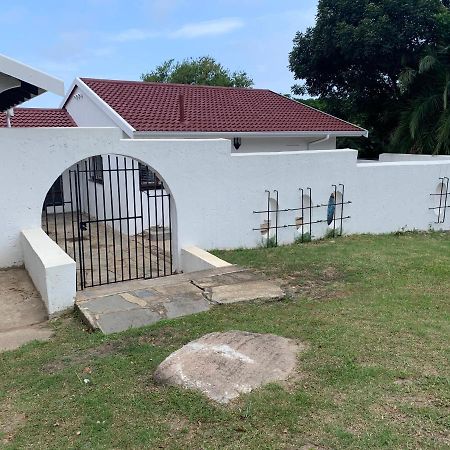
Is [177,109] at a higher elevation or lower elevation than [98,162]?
higher

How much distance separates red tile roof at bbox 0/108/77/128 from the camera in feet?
43.7

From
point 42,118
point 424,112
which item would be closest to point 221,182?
point 42,118

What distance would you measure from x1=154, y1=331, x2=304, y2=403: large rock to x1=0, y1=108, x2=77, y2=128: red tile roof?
10923 millimetres

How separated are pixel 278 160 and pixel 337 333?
5176 millimetres

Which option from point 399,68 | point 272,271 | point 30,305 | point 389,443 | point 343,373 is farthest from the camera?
point 399,68

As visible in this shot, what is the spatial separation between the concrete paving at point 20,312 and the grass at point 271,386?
0.25 meters

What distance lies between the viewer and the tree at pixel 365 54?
57.0 feet

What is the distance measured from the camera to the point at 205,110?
14477mm

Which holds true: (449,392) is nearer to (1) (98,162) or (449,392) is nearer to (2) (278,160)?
(2) (278,160)

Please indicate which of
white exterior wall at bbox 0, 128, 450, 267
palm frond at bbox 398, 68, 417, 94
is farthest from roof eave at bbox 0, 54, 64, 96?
palm frond at bbox 398, 68, 417, 94

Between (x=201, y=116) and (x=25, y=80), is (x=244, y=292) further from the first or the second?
(x=201, y=116)

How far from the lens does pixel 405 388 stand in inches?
135

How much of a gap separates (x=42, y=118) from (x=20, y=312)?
9874 mm

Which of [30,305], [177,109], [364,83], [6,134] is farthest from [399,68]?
[30,305]
